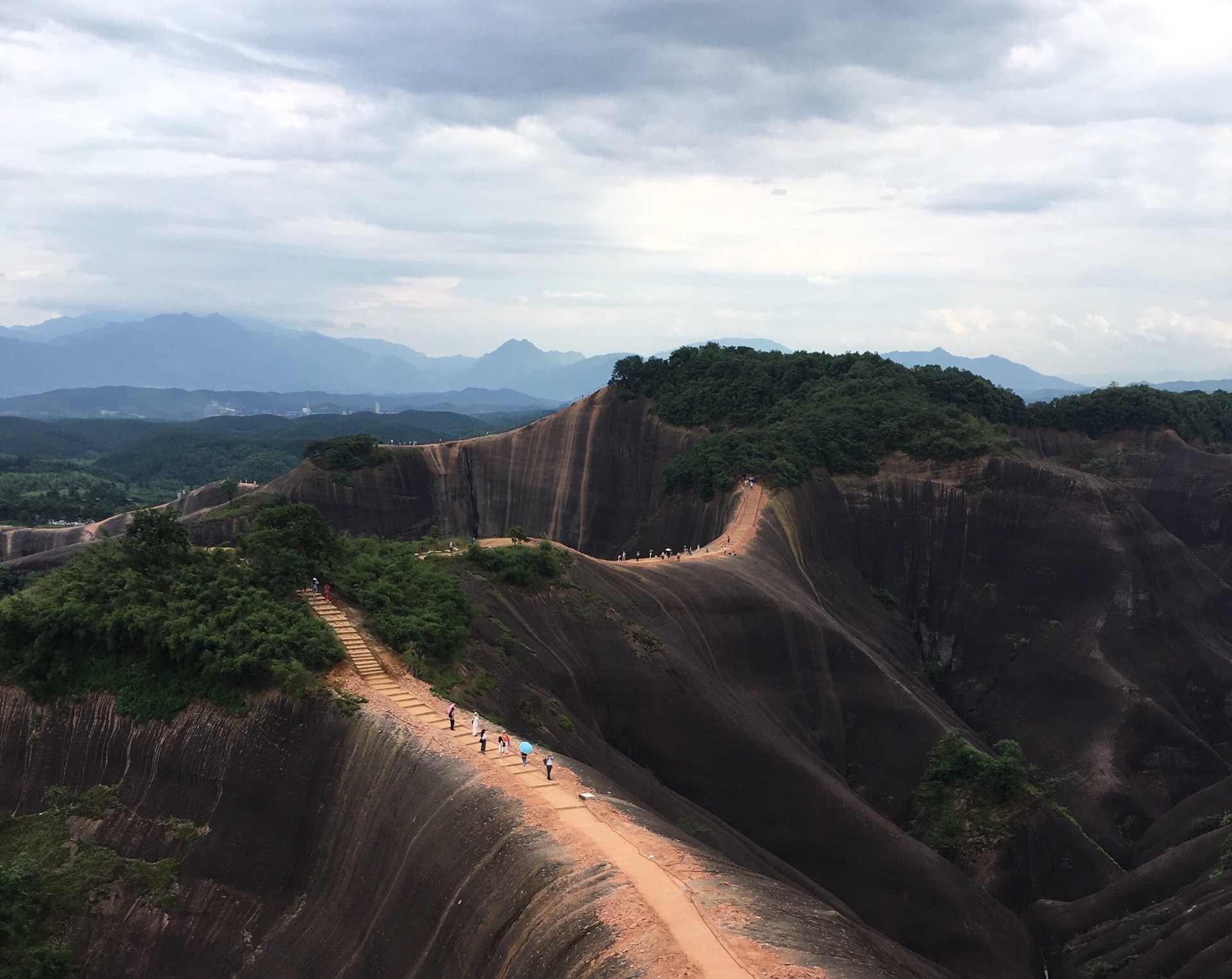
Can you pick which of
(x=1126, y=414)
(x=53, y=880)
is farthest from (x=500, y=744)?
(x=1126, y=414)

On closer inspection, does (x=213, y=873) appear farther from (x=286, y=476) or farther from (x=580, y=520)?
(x=286, y=476)

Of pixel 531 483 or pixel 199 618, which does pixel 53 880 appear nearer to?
pixel 199 618

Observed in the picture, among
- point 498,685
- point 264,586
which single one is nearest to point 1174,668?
point 498,685

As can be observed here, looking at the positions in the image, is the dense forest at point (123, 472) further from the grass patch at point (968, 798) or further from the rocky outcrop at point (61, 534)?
the grass patch at point (968, 798)

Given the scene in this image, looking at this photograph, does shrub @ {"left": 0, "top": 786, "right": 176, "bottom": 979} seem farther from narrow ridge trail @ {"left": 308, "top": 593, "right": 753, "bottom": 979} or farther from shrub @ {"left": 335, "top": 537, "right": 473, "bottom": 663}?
shrub @ {"left": 335, "top": 537, "right": 473, "bottom": 663}

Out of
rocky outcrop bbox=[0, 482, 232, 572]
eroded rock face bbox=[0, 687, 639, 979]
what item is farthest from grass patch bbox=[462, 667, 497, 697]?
rocky outcrop bbox=[0, 482, 232, 572]
